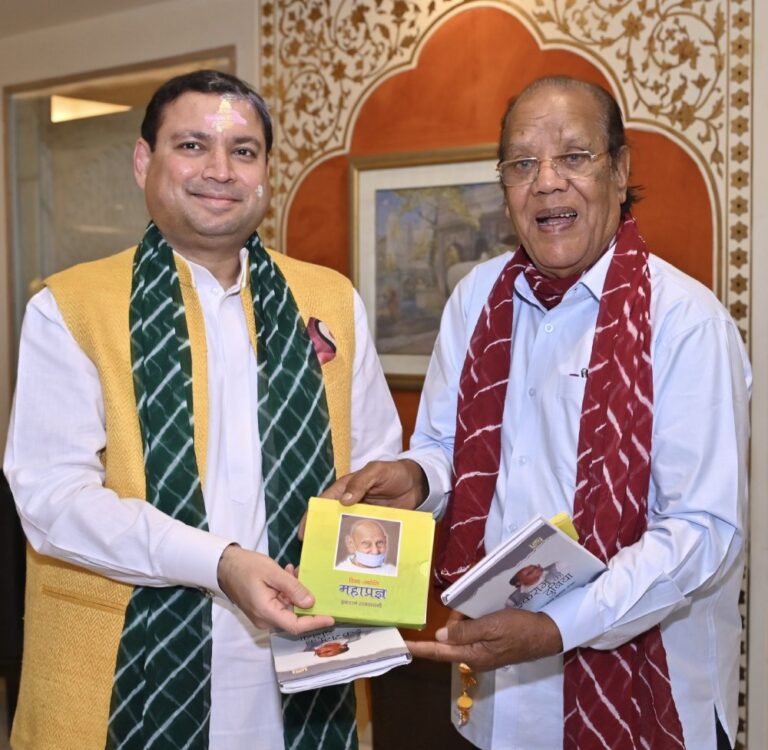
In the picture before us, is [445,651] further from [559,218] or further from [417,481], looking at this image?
[559,218]

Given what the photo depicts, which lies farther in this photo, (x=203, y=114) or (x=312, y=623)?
(x=203, y=114)

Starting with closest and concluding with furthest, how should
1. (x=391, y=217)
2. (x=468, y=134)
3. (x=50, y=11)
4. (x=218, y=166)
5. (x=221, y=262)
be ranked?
(x=218, y=166)
(x=221, y=262)
(x=468, y=134)
(x=391, y=217)
(x=50, y=11)

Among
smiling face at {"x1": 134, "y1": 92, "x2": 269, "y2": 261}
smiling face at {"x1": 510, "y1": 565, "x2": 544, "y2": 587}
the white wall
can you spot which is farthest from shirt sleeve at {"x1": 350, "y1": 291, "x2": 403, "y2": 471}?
the white wall

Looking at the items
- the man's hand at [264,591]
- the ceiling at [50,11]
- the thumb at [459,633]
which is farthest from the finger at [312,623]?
the ceiling at [50,11]

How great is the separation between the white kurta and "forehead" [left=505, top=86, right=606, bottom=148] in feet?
2.32

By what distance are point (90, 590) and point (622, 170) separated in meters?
1.32

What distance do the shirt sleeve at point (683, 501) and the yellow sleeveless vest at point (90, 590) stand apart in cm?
79

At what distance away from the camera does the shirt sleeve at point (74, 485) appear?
5.60 ft

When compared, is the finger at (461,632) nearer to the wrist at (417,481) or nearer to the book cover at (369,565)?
the book cover at (369,565)

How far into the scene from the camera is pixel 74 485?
1.77 m

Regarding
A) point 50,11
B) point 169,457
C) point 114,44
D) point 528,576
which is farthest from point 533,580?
point 50,11

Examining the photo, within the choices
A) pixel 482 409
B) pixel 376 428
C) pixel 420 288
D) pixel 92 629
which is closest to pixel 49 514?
pixel 92 629

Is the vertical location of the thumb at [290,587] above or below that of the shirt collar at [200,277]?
below

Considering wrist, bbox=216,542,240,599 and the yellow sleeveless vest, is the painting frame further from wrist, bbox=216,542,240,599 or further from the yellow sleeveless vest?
wrist, bbox=216,542,240,599
